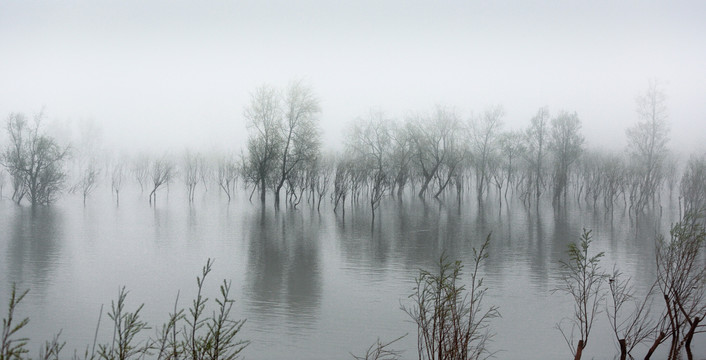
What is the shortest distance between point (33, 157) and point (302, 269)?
93.9 ft

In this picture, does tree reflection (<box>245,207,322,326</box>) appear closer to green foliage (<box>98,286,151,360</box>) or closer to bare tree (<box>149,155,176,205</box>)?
green foliage (<box>98,286,151,360</box>)

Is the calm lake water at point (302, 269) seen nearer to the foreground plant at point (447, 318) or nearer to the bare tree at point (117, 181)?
the foreground plant at point (447, 318)

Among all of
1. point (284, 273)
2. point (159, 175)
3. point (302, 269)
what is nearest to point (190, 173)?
point (159, 175)

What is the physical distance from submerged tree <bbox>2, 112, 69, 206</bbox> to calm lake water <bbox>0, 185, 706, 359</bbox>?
272 inches

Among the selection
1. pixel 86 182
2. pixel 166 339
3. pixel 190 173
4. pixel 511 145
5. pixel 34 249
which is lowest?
pixel 34 249

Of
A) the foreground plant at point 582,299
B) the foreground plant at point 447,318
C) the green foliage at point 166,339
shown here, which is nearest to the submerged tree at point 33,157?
the foreground plant at point 582,299

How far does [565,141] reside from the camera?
168ft

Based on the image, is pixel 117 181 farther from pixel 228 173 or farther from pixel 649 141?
pixel 649 141

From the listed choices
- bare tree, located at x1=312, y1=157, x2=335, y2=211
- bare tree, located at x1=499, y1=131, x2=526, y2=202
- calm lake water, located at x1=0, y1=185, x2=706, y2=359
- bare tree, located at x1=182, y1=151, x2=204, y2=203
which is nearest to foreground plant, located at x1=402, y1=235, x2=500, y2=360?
calm lake water, located at x1=0, y1=185, x2=706, y2=359

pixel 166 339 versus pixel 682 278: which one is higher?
pixel 682 278

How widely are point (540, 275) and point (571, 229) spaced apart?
1288cm

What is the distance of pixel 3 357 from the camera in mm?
3064

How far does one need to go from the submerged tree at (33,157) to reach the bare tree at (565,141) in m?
43.1

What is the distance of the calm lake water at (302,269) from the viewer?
9.57m
